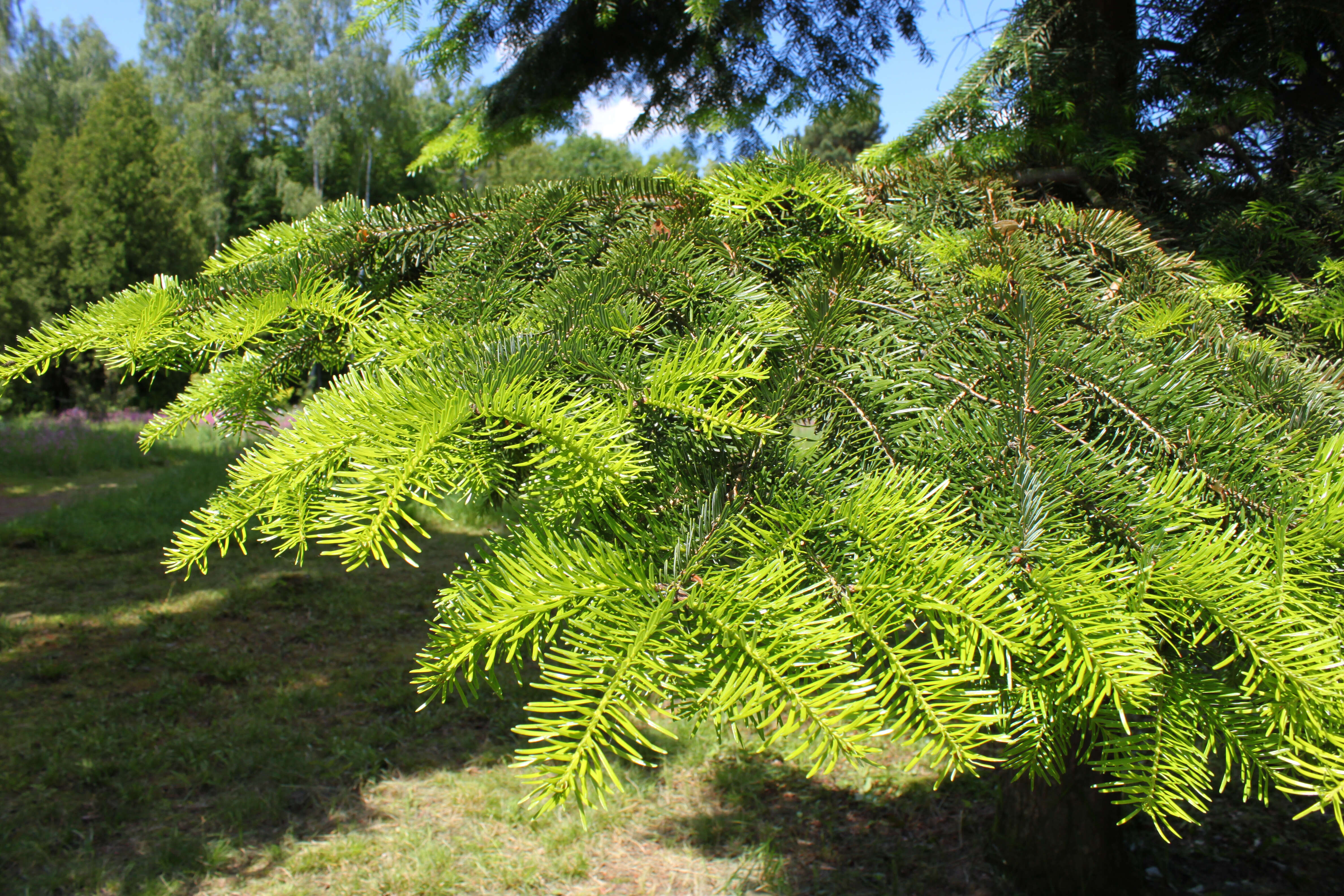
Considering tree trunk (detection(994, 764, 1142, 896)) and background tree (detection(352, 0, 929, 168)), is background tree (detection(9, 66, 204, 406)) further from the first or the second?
tree trunk (detection(994, 764, 1142, 896))

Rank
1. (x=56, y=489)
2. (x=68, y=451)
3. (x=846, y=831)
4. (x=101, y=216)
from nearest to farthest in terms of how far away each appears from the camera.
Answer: (x=846, y=831), (x=56, y=489), (x=68, y=451), (x=101, y=216)

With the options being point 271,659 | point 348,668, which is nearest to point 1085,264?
point 348,668

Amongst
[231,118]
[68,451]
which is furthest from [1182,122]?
[231,118]

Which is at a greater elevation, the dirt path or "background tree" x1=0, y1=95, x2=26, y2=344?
"background tree" x1=0, y1=95, x2=26, y2=344

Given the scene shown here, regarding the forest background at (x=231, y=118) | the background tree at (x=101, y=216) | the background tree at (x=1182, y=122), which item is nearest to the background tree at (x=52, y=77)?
the forest background at (x=231, y=118)

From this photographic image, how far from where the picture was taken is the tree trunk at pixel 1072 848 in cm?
253

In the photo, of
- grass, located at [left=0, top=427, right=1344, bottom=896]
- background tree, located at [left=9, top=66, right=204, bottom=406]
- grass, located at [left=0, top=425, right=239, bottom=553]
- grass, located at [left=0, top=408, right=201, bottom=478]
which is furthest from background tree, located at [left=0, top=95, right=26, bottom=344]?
grass, located at [left=0, top=427, right=1344, bottom=896]

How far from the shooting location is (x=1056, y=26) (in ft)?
5.92

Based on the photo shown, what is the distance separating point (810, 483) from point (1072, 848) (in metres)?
2.54

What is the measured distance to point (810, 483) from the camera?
2.40ft

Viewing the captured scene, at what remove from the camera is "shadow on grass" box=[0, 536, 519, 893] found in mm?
3004

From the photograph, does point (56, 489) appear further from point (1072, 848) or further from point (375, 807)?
point (1072, 848)

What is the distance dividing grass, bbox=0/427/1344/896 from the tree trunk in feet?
0.50

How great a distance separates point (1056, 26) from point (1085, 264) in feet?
3.14
